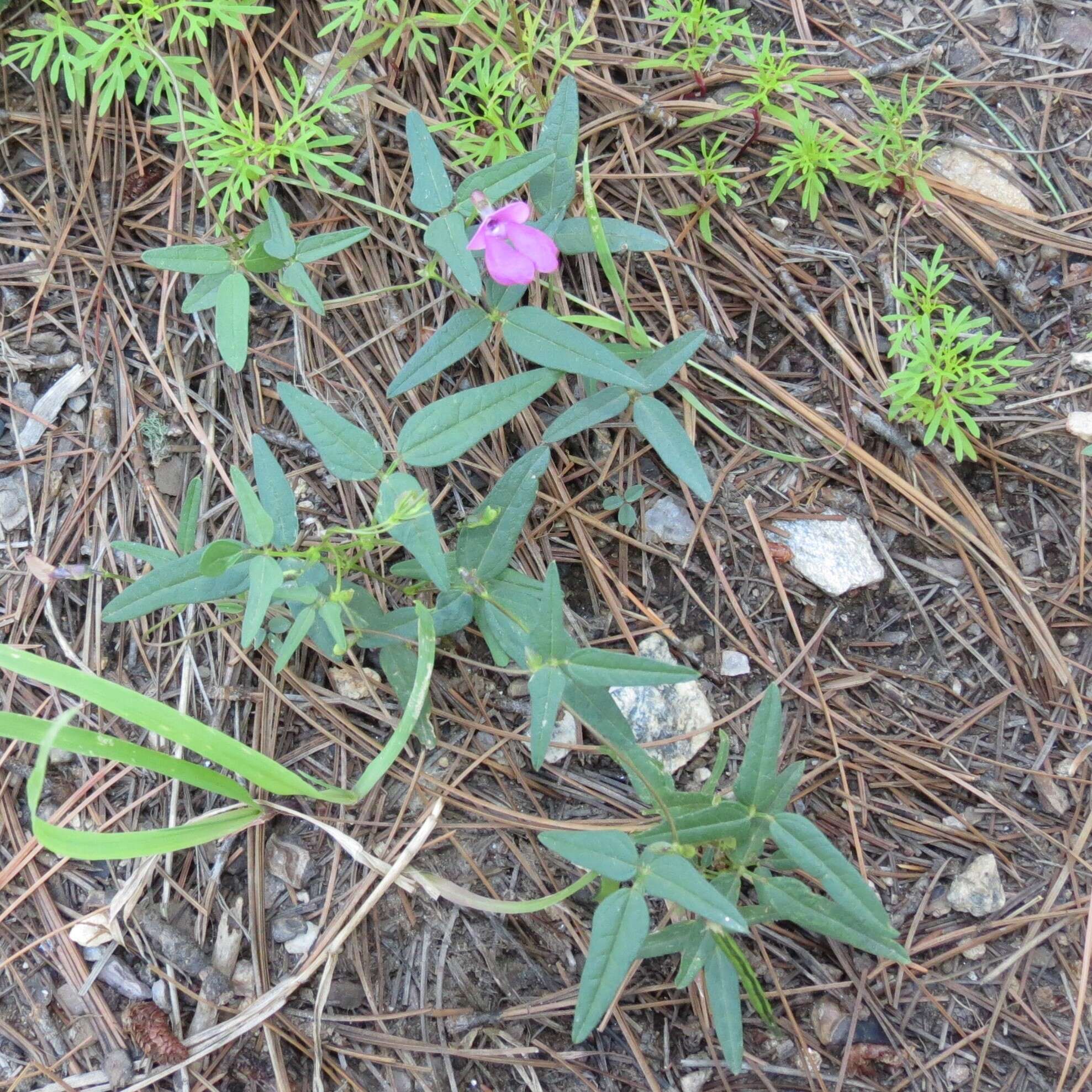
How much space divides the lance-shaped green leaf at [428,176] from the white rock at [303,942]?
1.81 meters

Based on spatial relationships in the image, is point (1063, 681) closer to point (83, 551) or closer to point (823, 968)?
point (823, 968)

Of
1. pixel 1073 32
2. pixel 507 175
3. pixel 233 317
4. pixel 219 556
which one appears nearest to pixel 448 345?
pixel 507 175

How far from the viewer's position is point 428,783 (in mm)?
2285

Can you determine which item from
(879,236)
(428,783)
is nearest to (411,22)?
(879,236)

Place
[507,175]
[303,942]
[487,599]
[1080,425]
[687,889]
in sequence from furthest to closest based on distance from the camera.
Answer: [1080,425]
[303,942]
[487,599]
[507,175]
[687,889]

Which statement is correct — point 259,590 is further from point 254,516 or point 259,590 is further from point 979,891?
point 979,891

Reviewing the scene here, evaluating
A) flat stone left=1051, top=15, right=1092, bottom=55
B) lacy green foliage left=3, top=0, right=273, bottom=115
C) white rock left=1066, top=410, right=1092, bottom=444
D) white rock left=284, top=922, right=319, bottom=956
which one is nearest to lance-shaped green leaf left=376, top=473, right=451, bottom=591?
white rock left=284, top=922, right=319, bottom=956

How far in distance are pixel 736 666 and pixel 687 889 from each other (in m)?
0.72

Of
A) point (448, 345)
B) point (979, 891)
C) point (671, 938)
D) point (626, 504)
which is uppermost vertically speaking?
point (448, 345)

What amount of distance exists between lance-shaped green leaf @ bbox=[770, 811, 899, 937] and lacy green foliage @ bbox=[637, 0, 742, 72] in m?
2.00

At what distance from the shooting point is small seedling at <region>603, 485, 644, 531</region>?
7.85ft

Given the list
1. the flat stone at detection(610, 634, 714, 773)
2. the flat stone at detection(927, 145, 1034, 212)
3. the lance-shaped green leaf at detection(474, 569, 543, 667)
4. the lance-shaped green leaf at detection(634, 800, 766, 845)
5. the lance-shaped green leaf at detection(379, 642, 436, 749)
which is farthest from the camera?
the flat stone at detection(927, 145, 1034, 212)

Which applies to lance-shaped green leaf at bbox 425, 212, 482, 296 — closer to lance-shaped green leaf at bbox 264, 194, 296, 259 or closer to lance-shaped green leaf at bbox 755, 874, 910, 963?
lance-shaped green leaf at bbox 264, 194, 296, 259

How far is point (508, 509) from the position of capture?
214cm
